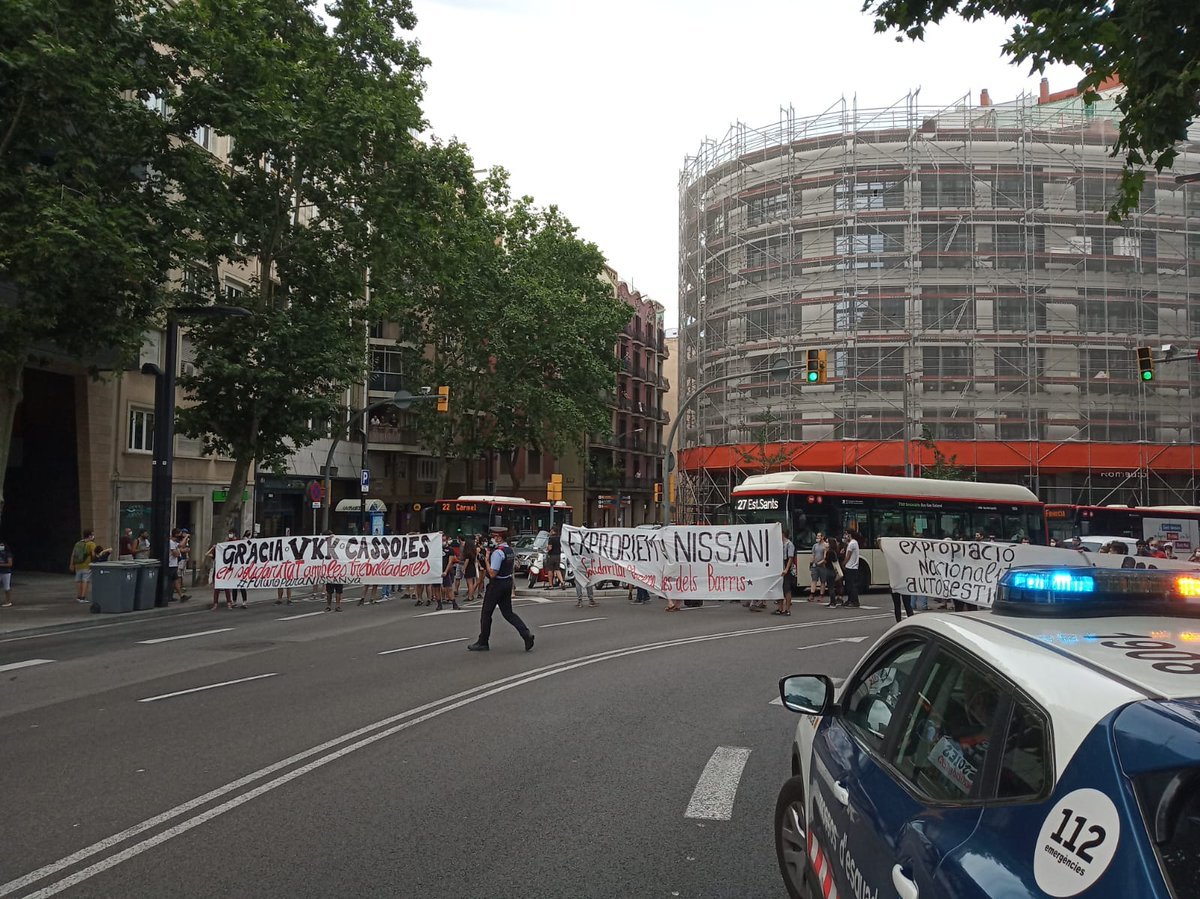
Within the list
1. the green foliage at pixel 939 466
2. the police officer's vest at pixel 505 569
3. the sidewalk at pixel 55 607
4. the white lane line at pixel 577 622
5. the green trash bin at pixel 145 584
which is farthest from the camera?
the green foliage at pixel 939 466

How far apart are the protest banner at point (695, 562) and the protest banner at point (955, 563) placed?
3.17m

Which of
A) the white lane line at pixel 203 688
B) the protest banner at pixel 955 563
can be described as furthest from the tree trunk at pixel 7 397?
the protest banner at pixel 955 563

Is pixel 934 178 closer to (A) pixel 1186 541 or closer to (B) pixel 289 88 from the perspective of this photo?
(A) pixel 1186 541

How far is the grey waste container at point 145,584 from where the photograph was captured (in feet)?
69.0

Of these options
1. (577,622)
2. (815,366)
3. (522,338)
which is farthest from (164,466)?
(522,338)

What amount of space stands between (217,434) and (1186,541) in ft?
111

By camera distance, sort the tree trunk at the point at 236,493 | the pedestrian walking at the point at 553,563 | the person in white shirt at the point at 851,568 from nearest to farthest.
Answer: the person in white shirt at the point at 851,568 < the tree trunk at the point at 236,493 < the pedestrian walking at the point at 553,563

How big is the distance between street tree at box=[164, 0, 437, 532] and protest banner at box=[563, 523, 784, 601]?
28.7ft

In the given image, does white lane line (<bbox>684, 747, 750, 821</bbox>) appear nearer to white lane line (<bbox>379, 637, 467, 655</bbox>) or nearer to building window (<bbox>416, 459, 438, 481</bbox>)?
Result: white lane line (<bbox>379, 637, 467, 655</bbox>)

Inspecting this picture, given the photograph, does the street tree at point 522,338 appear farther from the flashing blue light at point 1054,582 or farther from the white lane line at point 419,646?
the flashing blue light at point 1054,582

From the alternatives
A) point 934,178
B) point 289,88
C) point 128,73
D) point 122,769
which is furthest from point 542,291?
point 122,769

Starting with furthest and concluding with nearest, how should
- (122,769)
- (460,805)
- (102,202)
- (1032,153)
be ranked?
(1032,153), (102,202), (122,769), (460,805)

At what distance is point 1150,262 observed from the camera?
4300cm

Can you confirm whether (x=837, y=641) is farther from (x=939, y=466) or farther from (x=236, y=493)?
(x=939, y=466)
